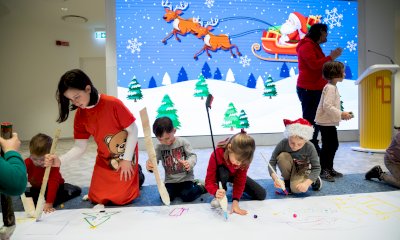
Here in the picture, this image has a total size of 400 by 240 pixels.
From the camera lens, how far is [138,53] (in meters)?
3.58

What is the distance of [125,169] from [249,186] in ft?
2.20

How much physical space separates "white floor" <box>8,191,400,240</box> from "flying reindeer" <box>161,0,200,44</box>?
2658 mm

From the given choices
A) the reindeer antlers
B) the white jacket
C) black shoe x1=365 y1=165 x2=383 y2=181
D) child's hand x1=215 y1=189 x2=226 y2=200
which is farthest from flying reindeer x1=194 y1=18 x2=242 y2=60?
child's hand x1=215 y1=189 x2=226 y2=200

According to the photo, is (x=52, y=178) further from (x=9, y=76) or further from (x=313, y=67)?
(x=9, y=76)

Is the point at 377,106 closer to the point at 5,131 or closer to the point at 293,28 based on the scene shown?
the point at 293,28

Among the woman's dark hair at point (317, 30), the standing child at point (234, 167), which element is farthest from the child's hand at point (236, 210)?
the woman's dark hair at point (317, 30)

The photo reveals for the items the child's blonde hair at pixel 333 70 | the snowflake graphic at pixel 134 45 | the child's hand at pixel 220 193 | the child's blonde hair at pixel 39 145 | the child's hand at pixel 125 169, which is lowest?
the child's hand at pixel 220 193

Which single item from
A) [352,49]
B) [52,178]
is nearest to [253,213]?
[52,178]

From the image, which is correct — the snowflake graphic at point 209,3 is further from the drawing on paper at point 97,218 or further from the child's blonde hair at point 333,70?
the drawing on paper at point 97,218

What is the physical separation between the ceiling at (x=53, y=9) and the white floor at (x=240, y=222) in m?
4.14

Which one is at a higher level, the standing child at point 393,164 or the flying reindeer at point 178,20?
the flying reindeer at point 178,20

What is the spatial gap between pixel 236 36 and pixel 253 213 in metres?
2.86

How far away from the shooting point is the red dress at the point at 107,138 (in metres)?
1.49

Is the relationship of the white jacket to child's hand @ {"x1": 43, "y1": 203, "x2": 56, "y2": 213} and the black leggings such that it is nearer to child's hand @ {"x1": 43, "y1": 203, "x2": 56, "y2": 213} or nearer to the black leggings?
the black leggings
